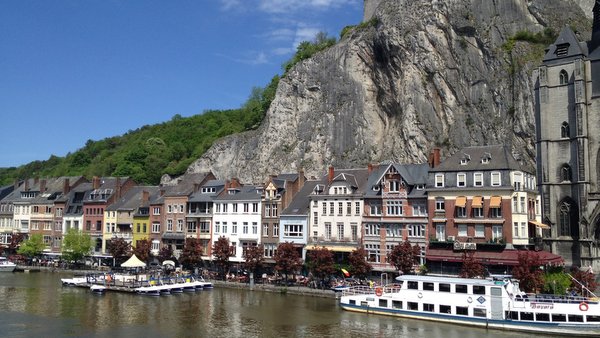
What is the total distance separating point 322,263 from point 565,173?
1020 inches

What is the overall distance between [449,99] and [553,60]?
24.0 metres

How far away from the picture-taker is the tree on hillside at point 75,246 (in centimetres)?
7638

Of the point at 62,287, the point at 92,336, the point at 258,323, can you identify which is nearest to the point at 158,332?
the point at 92,336

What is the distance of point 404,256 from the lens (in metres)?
52.9

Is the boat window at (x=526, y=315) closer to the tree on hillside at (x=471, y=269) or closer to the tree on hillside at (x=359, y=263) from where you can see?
the tree on hillside at (x=471, y=269)

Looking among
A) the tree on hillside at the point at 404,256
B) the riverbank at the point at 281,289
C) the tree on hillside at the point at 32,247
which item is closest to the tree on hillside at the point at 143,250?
the riverbank at the point at 281,289

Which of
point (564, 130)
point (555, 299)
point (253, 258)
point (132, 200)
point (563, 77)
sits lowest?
point (555, 299)

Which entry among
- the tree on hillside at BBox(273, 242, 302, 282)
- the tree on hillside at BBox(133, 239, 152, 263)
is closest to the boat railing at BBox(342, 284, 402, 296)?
the tree on hillside at BBox(273, 242, 302, 282)

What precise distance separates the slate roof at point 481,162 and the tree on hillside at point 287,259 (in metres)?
15.9

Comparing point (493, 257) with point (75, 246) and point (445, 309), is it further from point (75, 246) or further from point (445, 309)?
point (75, 246)

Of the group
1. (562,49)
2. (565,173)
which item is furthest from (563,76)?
(565,173)

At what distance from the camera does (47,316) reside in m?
43.2

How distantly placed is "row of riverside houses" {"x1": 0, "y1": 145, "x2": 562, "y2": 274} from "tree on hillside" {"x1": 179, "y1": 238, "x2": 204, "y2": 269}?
317 cm

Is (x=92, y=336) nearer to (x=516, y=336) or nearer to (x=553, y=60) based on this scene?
(x=516, y=336)
